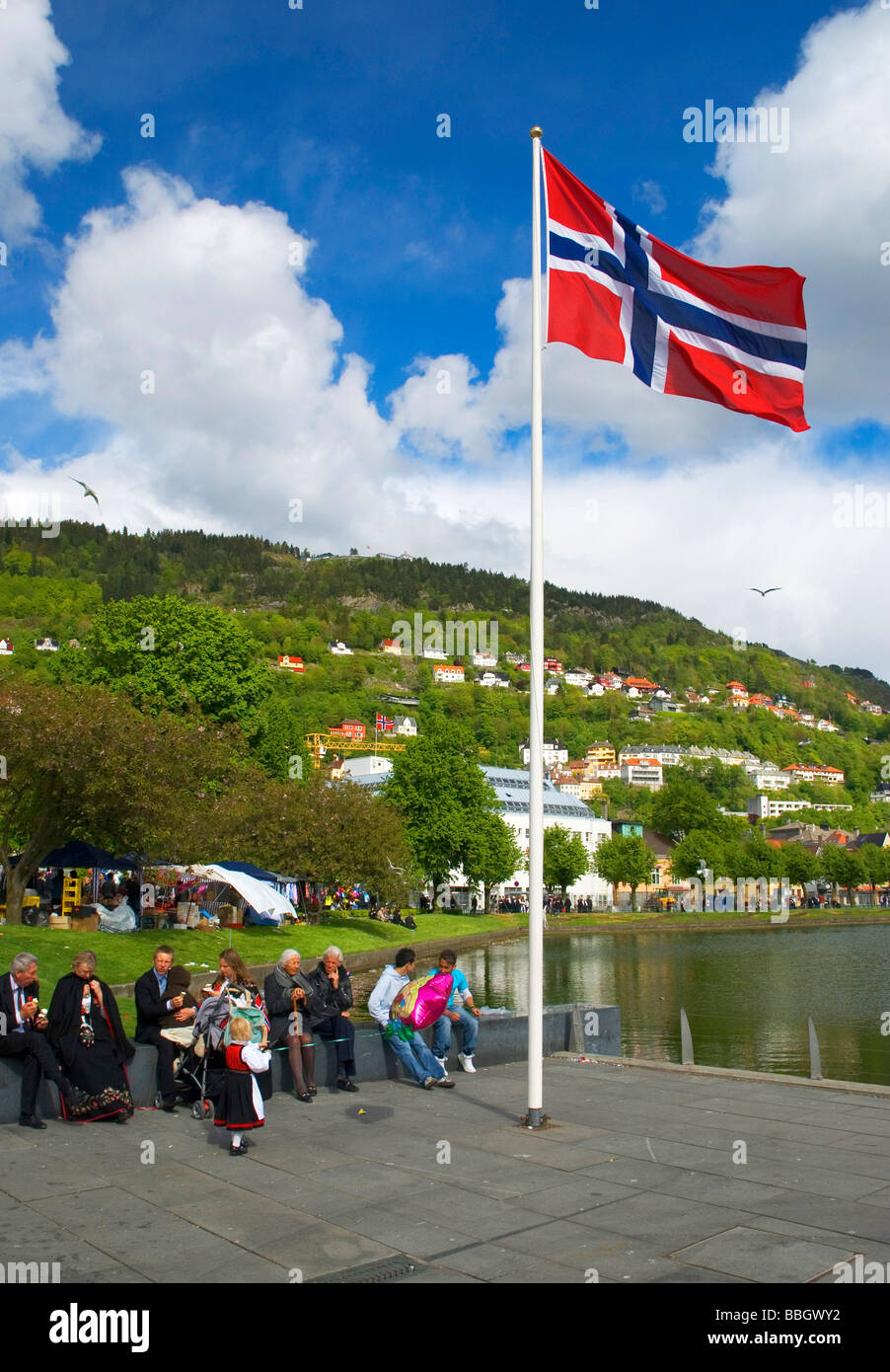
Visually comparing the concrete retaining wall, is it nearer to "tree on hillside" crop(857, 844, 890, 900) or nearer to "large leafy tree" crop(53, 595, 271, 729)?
"large leafy tree" crop(53, 595, 271, 729)

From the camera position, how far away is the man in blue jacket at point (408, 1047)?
1340cm

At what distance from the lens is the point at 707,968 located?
49.1 meters

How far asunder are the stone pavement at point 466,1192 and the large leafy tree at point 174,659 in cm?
4246

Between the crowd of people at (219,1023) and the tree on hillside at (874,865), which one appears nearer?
the crowd of people at (219,1023)

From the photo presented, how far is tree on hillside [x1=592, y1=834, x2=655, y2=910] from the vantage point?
115688mm

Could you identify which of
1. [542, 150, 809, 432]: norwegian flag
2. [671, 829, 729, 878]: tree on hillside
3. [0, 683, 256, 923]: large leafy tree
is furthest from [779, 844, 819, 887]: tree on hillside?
[542, 150, 809, 432]: norwegian flag

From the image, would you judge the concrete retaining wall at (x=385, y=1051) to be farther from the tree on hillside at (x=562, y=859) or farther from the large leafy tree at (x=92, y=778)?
the tree on hillside at (x=562, y=859)

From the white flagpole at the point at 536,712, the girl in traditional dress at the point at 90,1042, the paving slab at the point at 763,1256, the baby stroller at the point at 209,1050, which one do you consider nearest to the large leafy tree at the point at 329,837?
the baby stroller at the point at 209,1050

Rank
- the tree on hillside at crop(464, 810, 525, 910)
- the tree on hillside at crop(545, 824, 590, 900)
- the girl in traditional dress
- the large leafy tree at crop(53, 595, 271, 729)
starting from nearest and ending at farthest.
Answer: the girl in traditional dress, the large leafy tree at crop(53, 595, 271, 729), the tree on hillside at crop(464, 810, 525, 910), the tree on hillside at crop(545, 824, 590, 900)

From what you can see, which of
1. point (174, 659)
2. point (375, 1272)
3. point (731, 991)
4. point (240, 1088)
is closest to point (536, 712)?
point (240, 1088)

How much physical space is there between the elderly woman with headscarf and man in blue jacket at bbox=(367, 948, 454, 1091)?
0.97 metres
